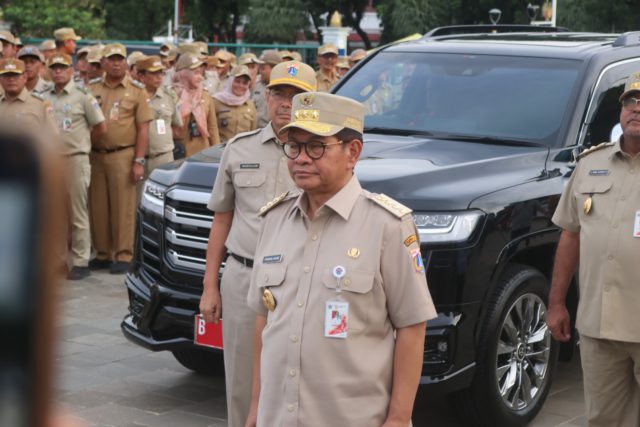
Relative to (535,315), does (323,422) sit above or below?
above

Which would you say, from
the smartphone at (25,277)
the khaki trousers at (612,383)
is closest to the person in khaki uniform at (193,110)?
the khaki trousers at (612,383)

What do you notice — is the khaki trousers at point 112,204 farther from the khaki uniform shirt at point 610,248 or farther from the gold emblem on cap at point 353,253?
the gold emblem on cap at point 353,253

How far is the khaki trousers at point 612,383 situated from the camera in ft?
14.2

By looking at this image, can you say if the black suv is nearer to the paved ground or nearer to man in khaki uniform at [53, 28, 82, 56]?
the paved ground

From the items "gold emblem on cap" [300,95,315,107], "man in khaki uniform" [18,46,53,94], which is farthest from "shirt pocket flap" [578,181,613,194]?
"man in khaki uniform" [18,46,53,94]

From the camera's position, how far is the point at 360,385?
296 cm

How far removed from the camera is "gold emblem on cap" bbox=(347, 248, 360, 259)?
3.00m

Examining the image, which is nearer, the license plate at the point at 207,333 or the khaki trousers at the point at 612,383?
the khaki trousers at the point at 612,383

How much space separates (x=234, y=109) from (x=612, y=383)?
8780 mm

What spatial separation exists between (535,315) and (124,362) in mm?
2685

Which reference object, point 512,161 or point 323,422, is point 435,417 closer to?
point 512,161

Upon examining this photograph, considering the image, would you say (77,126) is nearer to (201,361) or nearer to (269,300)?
(201,361)

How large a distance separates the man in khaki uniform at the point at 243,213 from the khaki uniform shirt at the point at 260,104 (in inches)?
330

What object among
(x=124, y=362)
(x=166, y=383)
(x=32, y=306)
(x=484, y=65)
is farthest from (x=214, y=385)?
(x=32, y=306)
